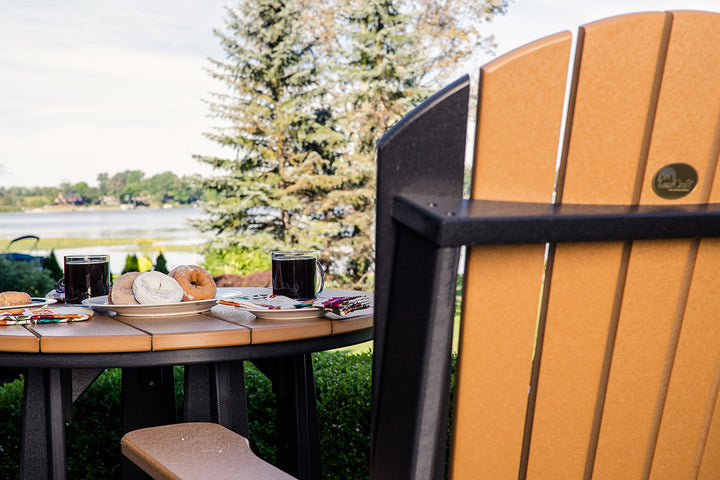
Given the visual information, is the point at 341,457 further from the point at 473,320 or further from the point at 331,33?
the point at 331,33

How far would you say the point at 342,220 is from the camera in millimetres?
10727

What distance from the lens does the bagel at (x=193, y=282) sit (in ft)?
5.49

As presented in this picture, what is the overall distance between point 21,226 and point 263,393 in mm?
35778

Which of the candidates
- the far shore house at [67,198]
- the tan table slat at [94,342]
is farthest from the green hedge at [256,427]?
the far shore house at [67,198]

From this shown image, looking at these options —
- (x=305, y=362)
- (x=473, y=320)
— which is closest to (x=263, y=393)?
(x=305, y=362)

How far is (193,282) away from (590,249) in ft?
4.21

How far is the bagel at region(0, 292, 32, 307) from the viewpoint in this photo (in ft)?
5.59

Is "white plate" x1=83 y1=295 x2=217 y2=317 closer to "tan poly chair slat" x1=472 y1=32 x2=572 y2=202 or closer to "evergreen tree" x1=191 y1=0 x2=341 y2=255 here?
"tan poly chair slat" x1=472 y1=32 x2=572 y2=202

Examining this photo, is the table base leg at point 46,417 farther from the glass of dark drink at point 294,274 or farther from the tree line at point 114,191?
the tree line at point 114,191

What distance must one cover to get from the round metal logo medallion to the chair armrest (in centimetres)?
2

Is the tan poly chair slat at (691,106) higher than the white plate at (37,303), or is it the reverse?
the tan poly chair slat at (691,106)

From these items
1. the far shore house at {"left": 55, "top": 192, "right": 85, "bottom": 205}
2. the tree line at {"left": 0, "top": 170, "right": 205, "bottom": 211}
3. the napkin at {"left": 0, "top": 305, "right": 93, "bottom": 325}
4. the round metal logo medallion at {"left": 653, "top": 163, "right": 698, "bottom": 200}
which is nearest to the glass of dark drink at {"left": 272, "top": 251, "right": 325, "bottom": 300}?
the napkin at {"left": 0, "top": 305, "right": 93, "bottom": 325}

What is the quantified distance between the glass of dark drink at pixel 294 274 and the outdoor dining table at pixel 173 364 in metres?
0.16

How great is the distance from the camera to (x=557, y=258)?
66 cm
